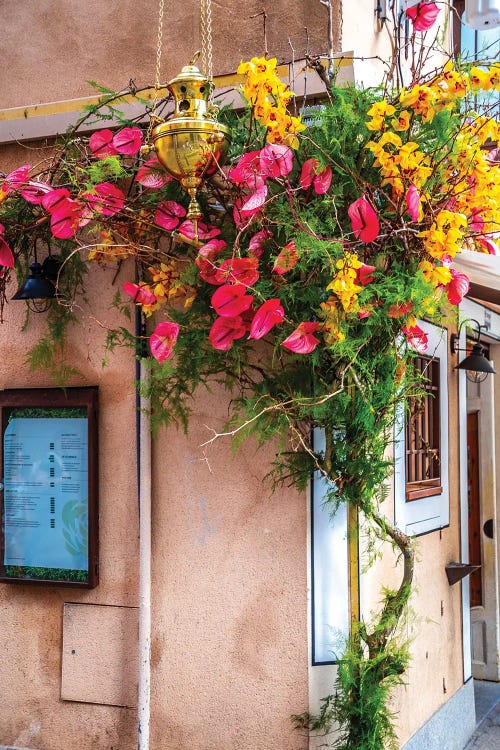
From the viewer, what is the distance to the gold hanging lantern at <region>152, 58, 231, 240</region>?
3.82 m

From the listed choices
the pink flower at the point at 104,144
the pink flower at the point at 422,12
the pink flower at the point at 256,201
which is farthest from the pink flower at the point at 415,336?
the pink flower at the point at 104,144

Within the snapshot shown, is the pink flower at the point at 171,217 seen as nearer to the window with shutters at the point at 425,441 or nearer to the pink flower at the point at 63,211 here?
the pink flower at the point at 63,211

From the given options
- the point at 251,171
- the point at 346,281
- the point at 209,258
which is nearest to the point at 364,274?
the point at 346,281

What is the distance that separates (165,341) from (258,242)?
63 cm

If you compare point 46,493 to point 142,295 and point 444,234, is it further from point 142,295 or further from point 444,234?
point 444,234

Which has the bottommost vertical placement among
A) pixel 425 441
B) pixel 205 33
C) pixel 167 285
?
pixel 425 441

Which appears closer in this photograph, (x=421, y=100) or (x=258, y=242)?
(x=421, y=100)

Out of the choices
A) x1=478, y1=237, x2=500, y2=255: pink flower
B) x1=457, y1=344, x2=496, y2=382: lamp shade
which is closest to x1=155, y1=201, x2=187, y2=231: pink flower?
x1=478, y1=237, x2=500, y2=255: pink flower

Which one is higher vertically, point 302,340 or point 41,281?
point 41,281

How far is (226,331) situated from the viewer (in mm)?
3863

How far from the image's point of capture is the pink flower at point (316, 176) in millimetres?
3818

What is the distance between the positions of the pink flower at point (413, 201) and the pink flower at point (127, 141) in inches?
57.7

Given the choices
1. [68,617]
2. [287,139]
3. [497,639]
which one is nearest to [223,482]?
[68,617]

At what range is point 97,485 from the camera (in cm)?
488
